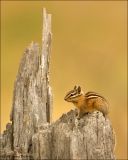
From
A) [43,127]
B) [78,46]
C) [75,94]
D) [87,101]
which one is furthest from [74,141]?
[78,46]

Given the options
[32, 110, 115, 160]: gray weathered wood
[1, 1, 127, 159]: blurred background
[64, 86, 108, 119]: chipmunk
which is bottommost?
[32, 110, 115, 160]: gray weathered wood

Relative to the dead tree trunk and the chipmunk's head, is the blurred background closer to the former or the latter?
the chipmunk's head

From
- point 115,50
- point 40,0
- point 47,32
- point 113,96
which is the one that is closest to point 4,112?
Result: point 113,96

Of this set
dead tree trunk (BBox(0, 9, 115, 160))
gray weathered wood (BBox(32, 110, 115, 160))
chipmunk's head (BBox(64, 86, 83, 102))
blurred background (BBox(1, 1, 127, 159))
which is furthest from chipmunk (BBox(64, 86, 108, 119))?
blurred background (BBox(1, 1, 127, 159))

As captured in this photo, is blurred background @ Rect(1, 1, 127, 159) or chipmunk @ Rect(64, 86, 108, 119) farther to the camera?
blurred background @ Rect(1, 1, 127, 159)

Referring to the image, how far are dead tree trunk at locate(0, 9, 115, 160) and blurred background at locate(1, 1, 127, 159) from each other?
28.0 ft

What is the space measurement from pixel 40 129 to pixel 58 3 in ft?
47.5

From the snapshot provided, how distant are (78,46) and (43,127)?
1266cm

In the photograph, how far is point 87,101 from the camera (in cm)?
1141

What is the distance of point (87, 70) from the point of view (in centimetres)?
2105

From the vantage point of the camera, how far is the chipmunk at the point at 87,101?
11.2 meters

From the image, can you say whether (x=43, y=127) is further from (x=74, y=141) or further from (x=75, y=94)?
(x=75, y=94)

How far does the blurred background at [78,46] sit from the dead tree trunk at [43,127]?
28.0 ft

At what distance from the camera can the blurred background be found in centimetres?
1995
